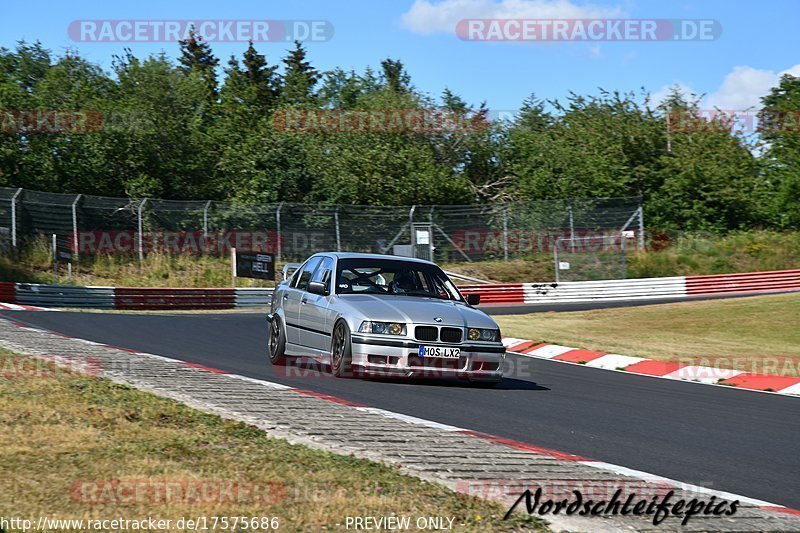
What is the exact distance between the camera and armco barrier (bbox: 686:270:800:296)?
125 ft

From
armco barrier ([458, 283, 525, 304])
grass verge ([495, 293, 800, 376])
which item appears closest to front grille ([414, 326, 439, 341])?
grass verge ([495, 293, 800, 376])

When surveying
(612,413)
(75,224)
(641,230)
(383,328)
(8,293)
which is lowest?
(612,413)

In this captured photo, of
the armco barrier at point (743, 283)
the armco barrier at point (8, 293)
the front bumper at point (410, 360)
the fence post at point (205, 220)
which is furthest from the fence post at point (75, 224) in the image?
the front bumper at point (410, 360)

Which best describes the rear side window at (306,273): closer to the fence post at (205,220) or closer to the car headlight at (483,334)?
the car headlight at (483,334)

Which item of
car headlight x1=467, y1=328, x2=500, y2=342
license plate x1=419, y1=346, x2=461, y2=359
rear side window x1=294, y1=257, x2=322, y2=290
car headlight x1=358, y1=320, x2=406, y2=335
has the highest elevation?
rear side window x1=294, y1=257, x2=322, y2=290

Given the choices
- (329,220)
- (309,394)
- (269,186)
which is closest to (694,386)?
(309,394)

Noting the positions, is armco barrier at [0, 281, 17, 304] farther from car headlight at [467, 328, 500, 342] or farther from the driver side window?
car headlight at [467, 328, 500, 342]

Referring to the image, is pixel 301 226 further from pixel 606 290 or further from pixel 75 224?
pixel 606 290

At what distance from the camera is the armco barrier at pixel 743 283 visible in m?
38.1

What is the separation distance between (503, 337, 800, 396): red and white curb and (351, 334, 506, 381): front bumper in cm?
420

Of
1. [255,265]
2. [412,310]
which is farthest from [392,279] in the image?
[255,265]

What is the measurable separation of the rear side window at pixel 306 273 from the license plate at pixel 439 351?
2.44 metres

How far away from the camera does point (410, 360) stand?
1077cm

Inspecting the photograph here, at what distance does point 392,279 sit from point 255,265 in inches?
854
